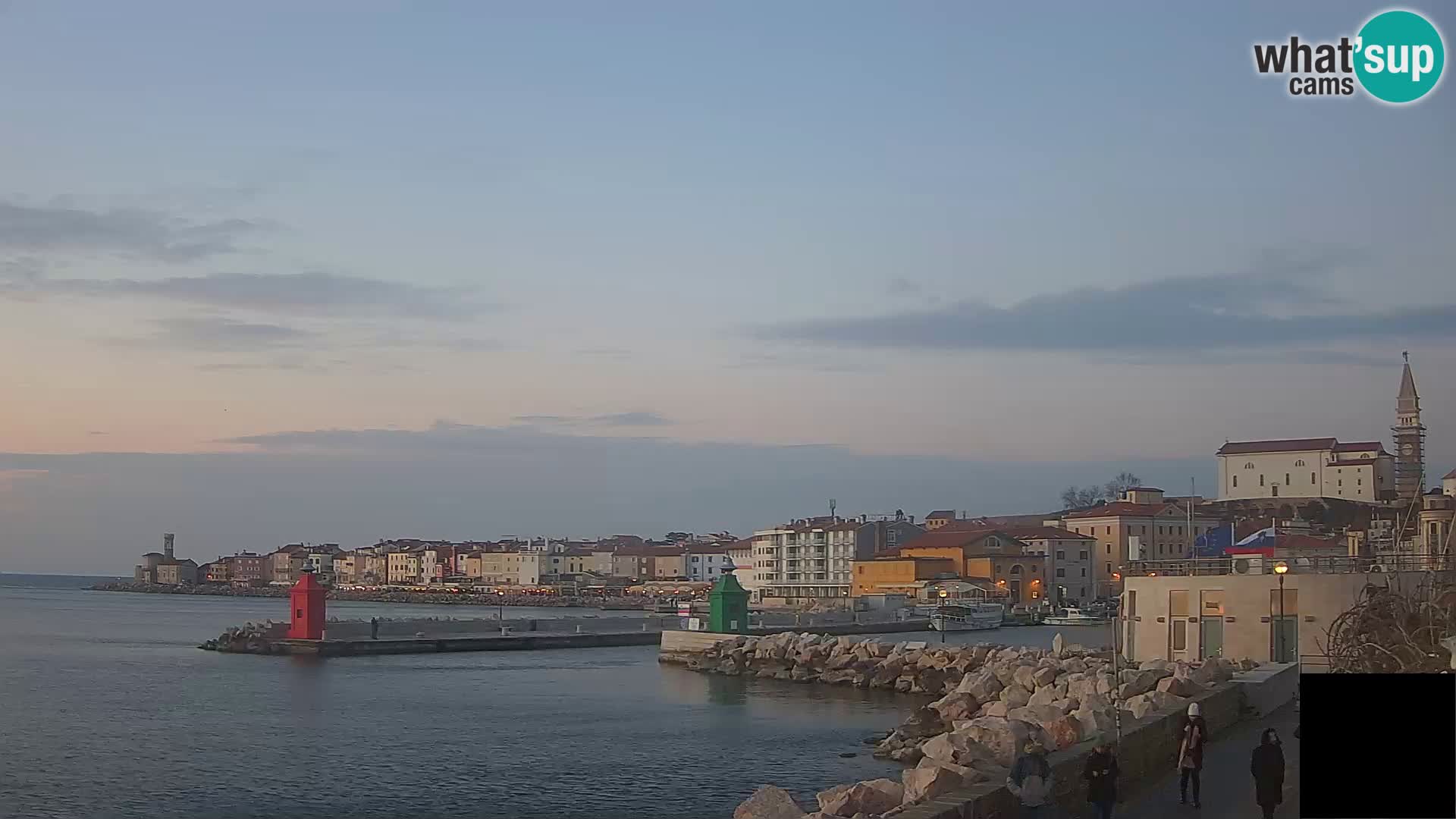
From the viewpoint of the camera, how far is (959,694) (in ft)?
98.3

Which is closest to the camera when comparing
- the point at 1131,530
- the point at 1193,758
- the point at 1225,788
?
the point at 1193,758

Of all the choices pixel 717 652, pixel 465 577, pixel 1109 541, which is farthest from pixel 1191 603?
pixel 465 577

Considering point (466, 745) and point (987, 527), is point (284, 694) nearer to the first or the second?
point (466, 745)

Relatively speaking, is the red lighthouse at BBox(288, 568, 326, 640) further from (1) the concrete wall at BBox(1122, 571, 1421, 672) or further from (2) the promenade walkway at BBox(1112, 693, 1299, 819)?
(2) the promenade walkway at BBox(1112, 693, 1299, 819)

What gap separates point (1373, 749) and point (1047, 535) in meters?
102

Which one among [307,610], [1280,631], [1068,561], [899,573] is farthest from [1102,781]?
[1068,561]

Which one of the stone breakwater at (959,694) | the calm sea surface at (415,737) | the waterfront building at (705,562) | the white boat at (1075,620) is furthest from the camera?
A: the waterfront building at (705,562)

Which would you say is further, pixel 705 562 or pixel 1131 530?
pixel 705 562

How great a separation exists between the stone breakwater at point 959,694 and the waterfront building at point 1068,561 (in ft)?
197

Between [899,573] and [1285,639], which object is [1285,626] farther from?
[899,573]

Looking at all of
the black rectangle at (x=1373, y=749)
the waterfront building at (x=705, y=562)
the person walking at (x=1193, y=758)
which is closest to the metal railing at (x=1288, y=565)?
the person walking at (x=1193, y=758)

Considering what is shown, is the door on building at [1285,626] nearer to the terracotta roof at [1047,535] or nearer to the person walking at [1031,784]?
the person walking at [1031,784]

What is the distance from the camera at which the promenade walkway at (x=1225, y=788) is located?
45.8 feet

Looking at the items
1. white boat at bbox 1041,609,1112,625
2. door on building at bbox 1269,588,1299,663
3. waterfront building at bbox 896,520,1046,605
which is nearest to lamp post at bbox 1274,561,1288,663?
door on building at bbox 1269,588,1299,663
